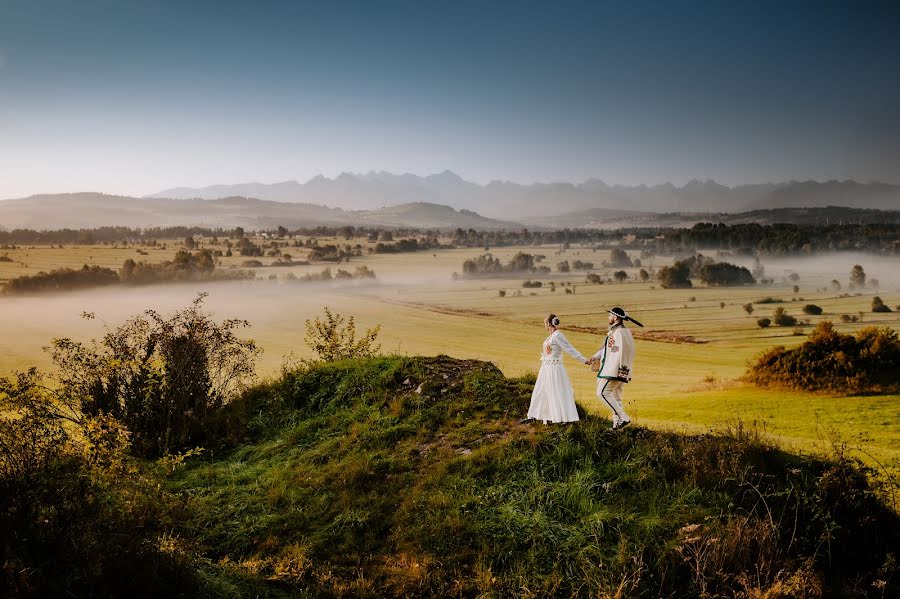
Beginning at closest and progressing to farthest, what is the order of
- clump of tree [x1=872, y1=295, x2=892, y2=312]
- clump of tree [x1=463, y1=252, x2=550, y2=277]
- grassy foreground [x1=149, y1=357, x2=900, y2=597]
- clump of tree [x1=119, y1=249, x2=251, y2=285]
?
grassy foreground [x1=149, y1=357, x2=900, y2=597], clump of tree [x1=119, y1=249, x2=251, y2=285], clump of tree [x1=872, y1=295, x2=892, y2=312], clump of tree [x1=463, y1=252, x2=550, y2=277]

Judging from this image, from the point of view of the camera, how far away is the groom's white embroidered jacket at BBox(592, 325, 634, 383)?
12296 mm

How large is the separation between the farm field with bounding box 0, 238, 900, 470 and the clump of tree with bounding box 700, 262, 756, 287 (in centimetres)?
630

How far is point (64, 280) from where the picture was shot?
8306cm

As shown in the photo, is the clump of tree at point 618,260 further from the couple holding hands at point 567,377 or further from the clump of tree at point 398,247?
the couple holding hands at point 567,377

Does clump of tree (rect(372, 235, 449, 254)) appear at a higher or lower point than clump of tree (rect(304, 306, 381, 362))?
higher

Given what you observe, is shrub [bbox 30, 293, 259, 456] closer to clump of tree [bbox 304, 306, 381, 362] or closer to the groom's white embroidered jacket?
clump of tree [bbox 304, 306, 381, 362]

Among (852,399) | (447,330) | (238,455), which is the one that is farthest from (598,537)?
(447,330)

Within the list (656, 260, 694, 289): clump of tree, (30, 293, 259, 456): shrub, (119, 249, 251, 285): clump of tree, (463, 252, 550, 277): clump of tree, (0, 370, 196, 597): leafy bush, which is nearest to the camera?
(0, 370, 196, 597): leafy bush

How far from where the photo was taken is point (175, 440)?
1609cm

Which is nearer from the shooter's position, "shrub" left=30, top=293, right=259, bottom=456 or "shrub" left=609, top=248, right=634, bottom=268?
"shrub" left=30, top=293, right=259, bottom=456

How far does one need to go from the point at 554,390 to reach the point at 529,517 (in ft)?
11.5

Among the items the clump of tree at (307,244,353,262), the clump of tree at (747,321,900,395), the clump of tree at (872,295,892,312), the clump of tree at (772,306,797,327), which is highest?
the clump of tree at (307,244,353,262)

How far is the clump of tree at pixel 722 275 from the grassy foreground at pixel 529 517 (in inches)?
5561

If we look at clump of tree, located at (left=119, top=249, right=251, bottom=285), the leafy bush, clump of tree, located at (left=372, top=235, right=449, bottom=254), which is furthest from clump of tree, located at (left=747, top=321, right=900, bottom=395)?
clump of tree, located at (left=372, top=235, right=449, bottom=254)
